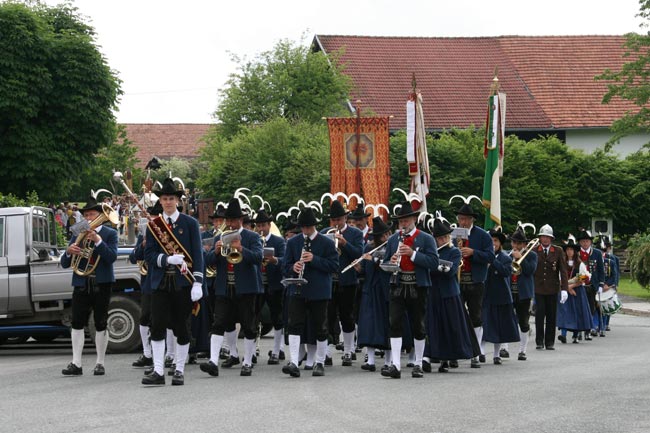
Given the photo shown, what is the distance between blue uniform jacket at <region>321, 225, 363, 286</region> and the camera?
15.6m

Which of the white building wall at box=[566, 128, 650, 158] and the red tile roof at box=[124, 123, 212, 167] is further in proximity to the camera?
the red tile roof at box=[124, 123, 212, 167]

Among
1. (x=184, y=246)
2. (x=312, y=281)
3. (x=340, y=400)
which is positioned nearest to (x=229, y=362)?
(x=312, y=281)

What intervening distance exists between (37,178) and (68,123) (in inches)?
89.9

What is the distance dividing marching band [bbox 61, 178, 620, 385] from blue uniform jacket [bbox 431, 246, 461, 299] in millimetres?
14

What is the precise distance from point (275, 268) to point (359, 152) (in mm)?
15859

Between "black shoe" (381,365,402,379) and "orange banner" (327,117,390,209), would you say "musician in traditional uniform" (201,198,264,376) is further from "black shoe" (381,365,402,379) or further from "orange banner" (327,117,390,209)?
"orange banner" (327,117,390,209)

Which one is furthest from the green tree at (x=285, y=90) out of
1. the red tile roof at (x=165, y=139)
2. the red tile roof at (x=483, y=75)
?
the red tile roof at (x=165, y=139)

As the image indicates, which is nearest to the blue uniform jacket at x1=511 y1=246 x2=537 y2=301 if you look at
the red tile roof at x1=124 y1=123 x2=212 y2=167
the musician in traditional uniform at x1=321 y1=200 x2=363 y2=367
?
the musician in traditional uniform at x1=321 y1=200 x2=363 y2=367

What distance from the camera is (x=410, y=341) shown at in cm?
1491

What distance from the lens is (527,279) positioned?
57.8ft

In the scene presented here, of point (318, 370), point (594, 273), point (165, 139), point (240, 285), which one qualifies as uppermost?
point (165, 139)

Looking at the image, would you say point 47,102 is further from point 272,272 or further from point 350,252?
point 350,252

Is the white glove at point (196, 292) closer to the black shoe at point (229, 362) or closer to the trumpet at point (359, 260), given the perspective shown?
the black shoe at point (229, 362)

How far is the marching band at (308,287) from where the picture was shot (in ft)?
42.7
